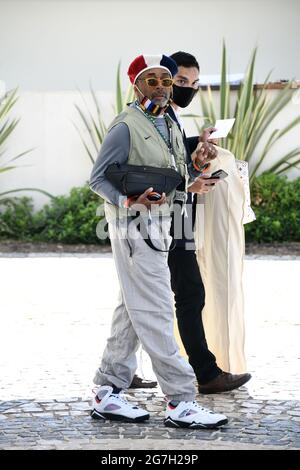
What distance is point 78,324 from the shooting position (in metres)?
8.45

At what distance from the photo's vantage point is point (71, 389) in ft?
20.7

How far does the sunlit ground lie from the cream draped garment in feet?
0.90

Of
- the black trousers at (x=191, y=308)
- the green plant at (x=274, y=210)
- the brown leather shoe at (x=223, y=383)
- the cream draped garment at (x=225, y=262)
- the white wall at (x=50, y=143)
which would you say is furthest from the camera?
the white wall at (x=50, y=143)

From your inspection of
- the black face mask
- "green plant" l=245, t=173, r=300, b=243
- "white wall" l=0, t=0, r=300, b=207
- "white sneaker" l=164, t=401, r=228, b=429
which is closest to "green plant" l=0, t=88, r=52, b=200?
"white wall" l=0, t=0, r=300, b=207

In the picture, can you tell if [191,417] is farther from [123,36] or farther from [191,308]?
[123,36]

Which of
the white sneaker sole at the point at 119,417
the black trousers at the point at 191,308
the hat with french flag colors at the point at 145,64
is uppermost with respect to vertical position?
the hat with french flag colors at the point at 145,64

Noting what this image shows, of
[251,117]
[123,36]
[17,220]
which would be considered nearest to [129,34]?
[123,36]

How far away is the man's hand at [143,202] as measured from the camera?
209 inches

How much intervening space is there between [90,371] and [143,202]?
179 cm

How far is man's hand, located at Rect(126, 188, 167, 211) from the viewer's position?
5.31m

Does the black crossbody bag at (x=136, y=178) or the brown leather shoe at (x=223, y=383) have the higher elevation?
the black crossbody bag at (x=136, y=178)

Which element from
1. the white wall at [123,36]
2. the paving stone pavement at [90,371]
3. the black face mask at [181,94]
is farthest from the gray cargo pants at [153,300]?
the white wall at [123,36]

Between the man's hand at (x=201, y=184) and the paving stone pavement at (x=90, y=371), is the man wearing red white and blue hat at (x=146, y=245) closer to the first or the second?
the paving stone pavement at (x=90, y=371)

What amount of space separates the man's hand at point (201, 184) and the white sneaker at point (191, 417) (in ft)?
3.74
